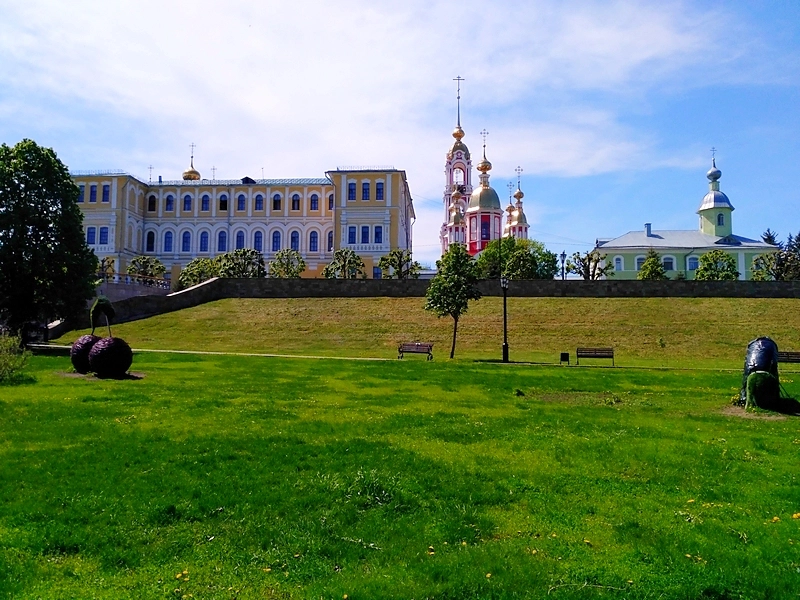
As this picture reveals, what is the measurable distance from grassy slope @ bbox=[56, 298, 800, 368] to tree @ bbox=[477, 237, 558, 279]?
15816 millimetres

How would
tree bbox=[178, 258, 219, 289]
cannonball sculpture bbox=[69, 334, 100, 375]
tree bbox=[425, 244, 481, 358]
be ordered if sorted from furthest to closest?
1. tree bbox=[178, 258, 219, 289]
2. tree bbox=[425, 244, 481, 358]
3. cannonball sculpture bbox=[69, 334, 100, 375]

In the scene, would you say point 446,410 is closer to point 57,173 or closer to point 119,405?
point 119,405

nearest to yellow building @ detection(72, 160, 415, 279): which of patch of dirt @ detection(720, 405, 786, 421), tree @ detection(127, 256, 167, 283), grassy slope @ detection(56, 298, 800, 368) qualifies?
tree @ detection(127, 256, 167, 283)

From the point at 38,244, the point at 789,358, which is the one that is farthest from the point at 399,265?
the point at 789,358

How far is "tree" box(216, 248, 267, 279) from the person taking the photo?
2233 inches

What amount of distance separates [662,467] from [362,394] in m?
7.67

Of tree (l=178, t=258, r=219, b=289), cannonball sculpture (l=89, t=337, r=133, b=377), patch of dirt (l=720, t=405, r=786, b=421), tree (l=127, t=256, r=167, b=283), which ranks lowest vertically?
patch of dirt (l=720, t=405, r=786, b=421)

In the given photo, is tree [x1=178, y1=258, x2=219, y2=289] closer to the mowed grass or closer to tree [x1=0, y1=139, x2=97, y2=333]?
tree [x1=0, y1=139, x2=97, y2=333]

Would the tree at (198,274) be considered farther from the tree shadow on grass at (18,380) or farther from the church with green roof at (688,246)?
the church with green roof at (688,246)

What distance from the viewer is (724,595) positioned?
4500mm

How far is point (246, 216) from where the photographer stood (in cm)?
7131

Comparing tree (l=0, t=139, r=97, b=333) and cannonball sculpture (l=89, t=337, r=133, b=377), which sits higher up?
tree (l=0, t=139, r=97, b=333)

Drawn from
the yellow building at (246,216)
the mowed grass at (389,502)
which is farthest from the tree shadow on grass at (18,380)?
the yellow building at (246,216)

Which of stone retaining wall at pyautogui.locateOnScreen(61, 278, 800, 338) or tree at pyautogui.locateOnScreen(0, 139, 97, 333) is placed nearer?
tree at pyautogui.locateOnScreen(0, 139, 97, 333)
